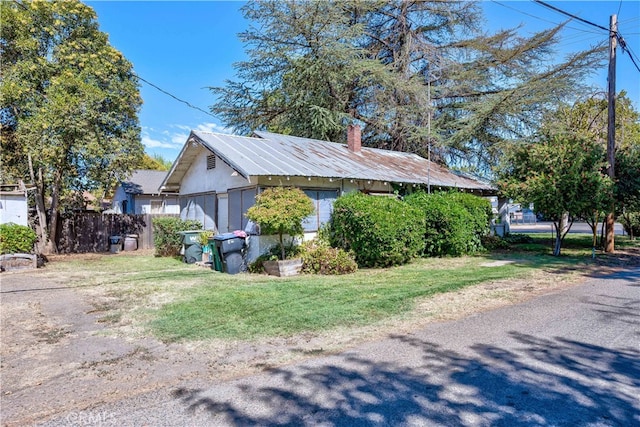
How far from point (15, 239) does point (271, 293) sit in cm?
944

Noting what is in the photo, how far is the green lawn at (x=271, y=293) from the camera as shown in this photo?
18.8 feet

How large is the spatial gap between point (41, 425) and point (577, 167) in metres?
13.1

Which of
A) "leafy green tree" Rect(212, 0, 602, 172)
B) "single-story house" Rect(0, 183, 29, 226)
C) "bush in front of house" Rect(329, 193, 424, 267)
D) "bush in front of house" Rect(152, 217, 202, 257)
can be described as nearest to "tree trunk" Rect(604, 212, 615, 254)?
Result: "bush in front of house" Rect(329, 193, 424, 267)


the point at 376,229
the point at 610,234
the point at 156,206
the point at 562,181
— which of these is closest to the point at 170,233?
the point at 376,229

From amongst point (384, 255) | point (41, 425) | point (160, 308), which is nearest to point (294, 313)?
point (160, 308)

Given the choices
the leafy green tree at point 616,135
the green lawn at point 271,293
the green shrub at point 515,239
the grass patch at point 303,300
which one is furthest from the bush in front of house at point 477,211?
the grass patch at point 303,300

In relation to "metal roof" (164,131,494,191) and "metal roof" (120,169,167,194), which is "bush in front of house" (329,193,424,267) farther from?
"metal roof" (120,169,167,194)

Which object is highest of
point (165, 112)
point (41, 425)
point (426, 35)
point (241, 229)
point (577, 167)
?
point (426, 35)

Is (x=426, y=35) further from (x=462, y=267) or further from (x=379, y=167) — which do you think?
(x=462, y=267)

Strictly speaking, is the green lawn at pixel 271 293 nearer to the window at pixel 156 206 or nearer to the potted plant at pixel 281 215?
the potted plant at pixel 281 215

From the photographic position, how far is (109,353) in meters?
4.72

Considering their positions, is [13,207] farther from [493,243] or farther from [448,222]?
[493,243]

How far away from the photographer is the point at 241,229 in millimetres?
12367

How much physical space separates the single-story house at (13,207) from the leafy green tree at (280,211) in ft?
26.9
